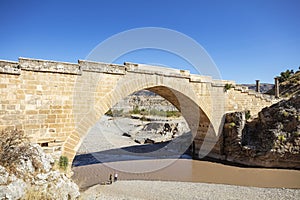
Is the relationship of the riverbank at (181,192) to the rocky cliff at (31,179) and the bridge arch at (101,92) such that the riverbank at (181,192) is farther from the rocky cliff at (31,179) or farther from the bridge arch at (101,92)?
the rocky cliff at (31,179)

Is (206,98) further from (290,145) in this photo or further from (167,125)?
(167,125)

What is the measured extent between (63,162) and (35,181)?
8.39 ft

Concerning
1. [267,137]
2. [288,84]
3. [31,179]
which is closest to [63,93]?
[31,179]

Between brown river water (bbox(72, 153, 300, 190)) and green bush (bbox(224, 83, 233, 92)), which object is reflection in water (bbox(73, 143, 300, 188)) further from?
green bush (bbox(224, 83, 233, 92))

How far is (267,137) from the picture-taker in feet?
40.5

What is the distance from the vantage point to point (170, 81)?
11.5 m

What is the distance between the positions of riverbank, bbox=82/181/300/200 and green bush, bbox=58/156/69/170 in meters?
1.39

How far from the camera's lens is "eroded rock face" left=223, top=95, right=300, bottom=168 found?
38.1ft

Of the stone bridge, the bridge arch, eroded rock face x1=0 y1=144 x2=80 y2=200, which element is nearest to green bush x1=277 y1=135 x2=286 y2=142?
the bridge arch

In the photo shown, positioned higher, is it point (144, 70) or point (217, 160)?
point (144, 70)

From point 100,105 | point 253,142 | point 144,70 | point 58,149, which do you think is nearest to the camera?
point 58,149

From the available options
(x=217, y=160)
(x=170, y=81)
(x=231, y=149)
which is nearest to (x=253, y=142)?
(x=231, y=149)

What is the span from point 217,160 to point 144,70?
8392 millimetres

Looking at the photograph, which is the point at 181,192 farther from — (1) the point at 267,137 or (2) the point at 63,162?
(1) the point at 267,137
